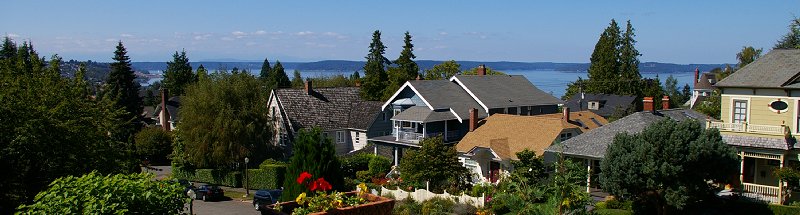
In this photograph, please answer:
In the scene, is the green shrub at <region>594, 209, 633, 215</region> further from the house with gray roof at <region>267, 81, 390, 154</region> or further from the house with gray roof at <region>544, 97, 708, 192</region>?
the house with gray roof at <region>267, 81, 390, 154</region>

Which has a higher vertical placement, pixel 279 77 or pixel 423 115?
pixel 279 77

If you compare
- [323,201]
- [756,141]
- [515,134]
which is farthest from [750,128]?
[323,201]

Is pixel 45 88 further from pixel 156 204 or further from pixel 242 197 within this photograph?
pixel 242 197

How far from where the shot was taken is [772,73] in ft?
97.6

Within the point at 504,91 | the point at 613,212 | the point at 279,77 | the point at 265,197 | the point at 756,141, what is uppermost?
the point at 504,91

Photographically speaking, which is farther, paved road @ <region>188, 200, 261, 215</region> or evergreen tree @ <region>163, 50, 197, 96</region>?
evergreen tree @ <region>163, 50, 197, 96</region>

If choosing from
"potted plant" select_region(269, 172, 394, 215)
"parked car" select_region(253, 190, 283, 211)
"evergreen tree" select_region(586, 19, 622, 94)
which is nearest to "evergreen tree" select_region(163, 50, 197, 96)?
"evergreen tree" select_region(586, 19, 622, 94)

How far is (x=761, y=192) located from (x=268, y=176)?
27.6 m

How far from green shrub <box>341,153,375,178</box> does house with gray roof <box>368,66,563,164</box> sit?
2.08 metres

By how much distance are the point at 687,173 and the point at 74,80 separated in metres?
23.0

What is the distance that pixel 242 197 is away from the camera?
136 ft

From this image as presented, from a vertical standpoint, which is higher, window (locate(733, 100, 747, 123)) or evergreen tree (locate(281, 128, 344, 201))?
window (locate(733, 100, 747, 123))

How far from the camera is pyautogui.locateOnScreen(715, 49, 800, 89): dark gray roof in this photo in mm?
28797

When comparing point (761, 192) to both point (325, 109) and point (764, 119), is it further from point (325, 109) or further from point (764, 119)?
point (325, 109)
